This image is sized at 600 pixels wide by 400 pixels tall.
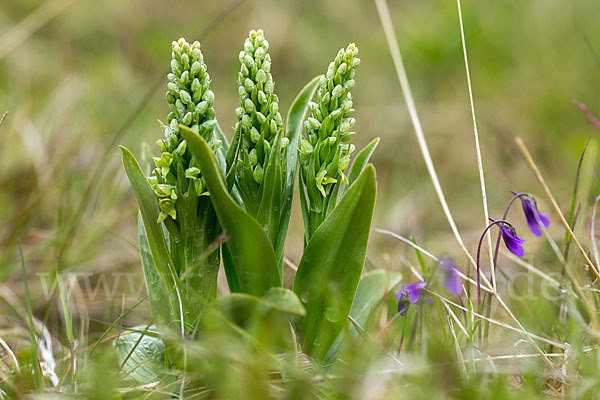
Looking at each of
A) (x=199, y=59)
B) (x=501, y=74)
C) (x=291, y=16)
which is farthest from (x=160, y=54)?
(x=199, y=59)

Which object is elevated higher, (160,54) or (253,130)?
(160,54)

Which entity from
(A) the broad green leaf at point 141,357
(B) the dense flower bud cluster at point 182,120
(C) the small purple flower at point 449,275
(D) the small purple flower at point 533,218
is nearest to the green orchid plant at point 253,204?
(B) the dense flower bud cluster at point 182,120

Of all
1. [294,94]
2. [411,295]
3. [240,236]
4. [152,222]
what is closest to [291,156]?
[240,236]

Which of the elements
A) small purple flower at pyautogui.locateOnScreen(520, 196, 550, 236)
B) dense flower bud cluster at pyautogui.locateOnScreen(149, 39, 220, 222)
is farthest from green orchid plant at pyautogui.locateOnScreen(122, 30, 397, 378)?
small purple flower at pyautogui.locateOnScreen(520, 196, 550, 236)

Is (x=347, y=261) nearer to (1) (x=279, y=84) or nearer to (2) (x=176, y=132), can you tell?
(2) (x=176, y=132)

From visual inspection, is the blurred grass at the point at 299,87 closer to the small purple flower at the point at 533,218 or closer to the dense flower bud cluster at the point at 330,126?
the small purple flower at the point at 533,218

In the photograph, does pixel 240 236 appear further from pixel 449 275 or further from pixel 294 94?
pixel 294 94

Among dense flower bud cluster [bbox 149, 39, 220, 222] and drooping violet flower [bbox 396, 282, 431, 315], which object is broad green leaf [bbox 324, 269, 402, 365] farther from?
dense flower bud cluster [bbox 149, 39, 220, 222]
